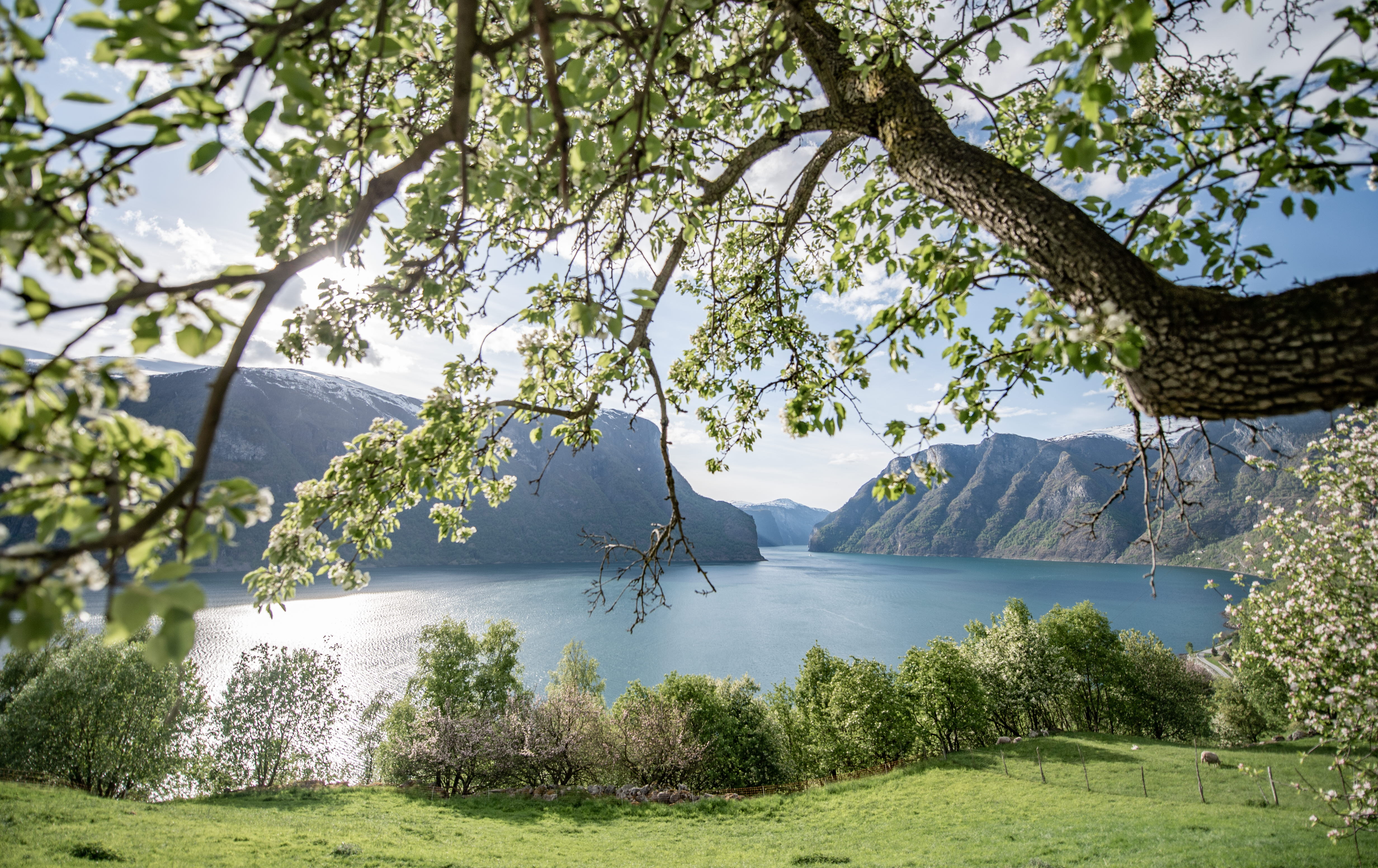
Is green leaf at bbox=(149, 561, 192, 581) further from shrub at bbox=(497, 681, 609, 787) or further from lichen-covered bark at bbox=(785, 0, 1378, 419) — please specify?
shrub at bbox=(497, 681, 609, 787)

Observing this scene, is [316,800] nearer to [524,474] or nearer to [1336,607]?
[1336,607]

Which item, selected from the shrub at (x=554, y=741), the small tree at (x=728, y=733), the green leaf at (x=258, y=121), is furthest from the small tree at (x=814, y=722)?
the green leaf at (x=258, y=121)

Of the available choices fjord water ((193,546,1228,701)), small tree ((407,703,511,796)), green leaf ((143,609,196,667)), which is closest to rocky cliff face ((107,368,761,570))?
fjord water ((193,546,1228,701))

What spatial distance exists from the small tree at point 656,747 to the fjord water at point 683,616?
15.7m

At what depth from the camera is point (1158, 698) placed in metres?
32.2

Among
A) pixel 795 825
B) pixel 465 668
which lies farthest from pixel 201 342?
pixel 465 668

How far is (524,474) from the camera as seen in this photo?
169 meters

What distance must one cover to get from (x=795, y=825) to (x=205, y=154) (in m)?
21.6

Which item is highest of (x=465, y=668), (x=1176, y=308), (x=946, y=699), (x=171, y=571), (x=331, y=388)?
(x=331, y=388)

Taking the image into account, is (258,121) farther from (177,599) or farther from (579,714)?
(579,714)

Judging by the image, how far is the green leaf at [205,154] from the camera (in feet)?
4.92

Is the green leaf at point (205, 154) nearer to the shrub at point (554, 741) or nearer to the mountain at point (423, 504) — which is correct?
the shrub at point (554, 741)

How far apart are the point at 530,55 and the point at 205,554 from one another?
11.7 ft

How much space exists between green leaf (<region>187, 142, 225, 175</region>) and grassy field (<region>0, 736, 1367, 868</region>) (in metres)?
15.3
